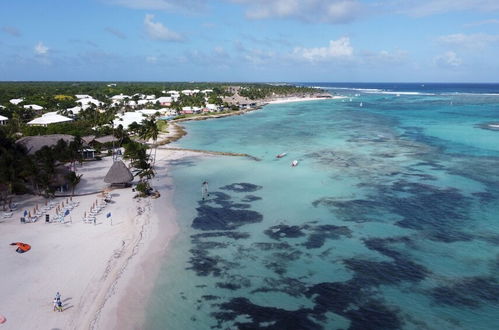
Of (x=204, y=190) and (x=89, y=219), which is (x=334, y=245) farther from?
(x=89, y=219)

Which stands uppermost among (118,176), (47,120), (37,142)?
(47,120)

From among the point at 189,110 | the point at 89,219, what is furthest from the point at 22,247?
the point at 189,110

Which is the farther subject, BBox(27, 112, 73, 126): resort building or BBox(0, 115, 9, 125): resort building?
BBox(0, 115, 9, 125): resort building

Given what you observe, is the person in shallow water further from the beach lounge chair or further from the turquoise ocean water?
the beach lounge chair

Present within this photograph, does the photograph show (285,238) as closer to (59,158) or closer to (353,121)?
(59,158)

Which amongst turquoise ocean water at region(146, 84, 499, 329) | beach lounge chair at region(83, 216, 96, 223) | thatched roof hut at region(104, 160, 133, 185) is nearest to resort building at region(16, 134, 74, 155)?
thatched roof hut at region(104, 160, 133, 185)

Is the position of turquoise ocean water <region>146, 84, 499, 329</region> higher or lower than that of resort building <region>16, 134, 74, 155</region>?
lower
